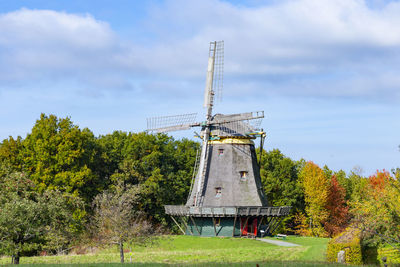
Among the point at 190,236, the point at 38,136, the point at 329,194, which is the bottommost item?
the point at 190,236

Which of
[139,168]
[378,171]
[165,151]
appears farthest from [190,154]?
[378,171]

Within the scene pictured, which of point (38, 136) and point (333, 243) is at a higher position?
point (38, 136)

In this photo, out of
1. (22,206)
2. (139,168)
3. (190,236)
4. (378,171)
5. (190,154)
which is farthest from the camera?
(378,171)

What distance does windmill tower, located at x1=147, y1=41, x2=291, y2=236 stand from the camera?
4866 cm

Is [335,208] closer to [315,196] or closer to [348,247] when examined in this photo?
[315,196]

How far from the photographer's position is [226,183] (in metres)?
49.7

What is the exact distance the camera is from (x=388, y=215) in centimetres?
2638

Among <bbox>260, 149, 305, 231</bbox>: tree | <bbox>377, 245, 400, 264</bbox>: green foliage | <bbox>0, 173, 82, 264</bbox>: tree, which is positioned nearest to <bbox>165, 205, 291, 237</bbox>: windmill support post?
<bbox>260, 149, 305, 231</bbox>: tree

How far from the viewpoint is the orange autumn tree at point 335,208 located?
70.5 metres

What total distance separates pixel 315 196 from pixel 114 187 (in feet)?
84.5

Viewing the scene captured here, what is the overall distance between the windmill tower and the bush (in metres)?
16.3

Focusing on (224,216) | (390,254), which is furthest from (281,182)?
(390,254)

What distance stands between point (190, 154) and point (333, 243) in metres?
35.9

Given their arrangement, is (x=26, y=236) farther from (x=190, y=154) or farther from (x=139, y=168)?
(x=190, y=154)
